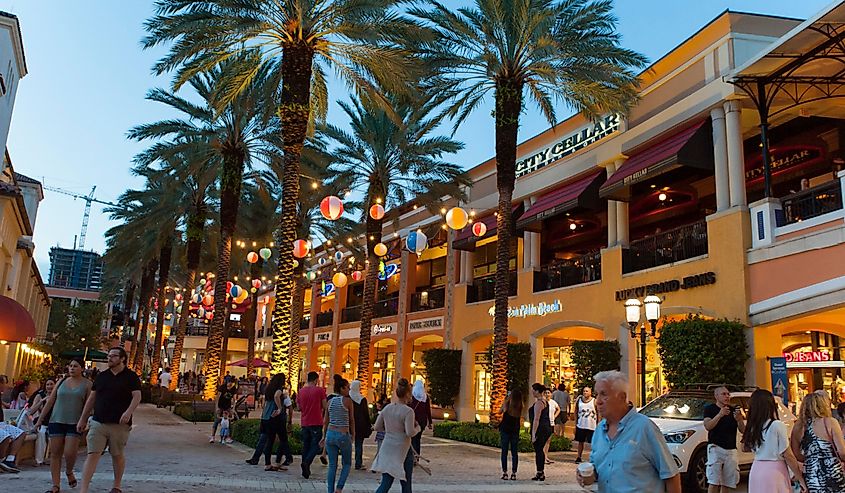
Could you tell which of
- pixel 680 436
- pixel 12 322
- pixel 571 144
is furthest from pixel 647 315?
pixel 12 322

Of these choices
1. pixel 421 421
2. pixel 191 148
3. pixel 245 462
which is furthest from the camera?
pixel 191 148

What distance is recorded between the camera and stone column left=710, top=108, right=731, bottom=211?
18.1 metres

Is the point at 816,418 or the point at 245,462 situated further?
the point at 245,462

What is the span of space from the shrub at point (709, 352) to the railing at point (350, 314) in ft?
87.4

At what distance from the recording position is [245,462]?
1286 centimetres

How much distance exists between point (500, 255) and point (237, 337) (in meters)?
60.3

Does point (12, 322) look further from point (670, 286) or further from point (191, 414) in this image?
point (670, 286)

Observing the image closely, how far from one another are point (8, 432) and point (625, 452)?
10367mm

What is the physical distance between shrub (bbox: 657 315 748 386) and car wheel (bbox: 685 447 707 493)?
5514 mm

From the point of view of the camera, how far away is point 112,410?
7973 mm

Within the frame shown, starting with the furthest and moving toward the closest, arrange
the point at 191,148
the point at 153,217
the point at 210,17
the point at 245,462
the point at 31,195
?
the point at 31,195, the point at 153,217, the point at 191,148, the point at 210,17, the point at 245,462

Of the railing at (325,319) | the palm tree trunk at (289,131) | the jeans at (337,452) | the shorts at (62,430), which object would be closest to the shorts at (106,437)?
the shorts at (62,430)

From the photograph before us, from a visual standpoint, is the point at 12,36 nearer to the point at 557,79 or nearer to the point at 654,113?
the point at 557,79

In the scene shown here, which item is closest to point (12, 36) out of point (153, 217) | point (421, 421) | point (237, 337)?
Answer: point (153, 217)
